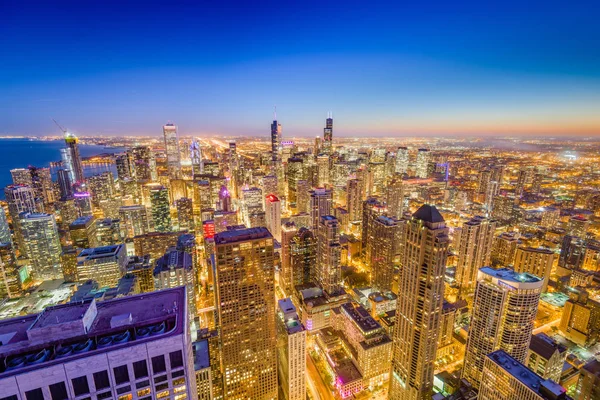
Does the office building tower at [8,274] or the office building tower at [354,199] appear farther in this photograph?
the office building tower at [354,199]

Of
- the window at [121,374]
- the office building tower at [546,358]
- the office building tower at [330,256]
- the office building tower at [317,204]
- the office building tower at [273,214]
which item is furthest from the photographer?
the office building tower at [273,214]

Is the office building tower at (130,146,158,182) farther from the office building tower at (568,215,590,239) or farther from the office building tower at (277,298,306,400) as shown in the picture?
the office building tower at (568,215,590,239)

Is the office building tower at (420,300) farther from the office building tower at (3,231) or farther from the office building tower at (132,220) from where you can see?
the office building tower at (3,231)

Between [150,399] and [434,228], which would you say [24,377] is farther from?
[434,228]

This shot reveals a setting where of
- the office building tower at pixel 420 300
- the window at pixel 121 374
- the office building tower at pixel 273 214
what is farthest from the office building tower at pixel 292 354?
the office building tower at pixel 273 214

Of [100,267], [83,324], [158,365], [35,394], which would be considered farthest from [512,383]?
[100,267]

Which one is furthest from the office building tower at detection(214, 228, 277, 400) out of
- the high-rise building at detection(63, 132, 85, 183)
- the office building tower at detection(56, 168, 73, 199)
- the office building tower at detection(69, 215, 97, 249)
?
the high-rise building at detection(63, 132, 85, 183)

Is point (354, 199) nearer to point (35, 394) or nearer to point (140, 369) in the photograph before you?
point (140, 369)
